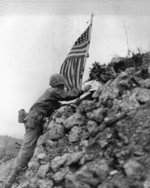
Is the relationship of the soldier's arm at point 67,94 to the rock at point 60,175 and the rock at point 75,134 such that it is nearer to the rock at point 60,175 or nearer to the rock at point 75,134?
the rock at point 75,134

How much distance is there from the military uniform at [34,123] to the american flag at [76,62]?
1119 mm

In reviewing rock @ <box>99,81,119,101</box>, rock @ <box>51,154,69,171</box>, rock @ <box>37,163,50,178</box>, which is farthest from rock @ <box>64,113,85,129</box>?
rock @ <box>37,163,50,178</box>

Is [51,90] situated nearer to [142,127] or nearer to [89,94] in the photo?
Answer: [89,94]

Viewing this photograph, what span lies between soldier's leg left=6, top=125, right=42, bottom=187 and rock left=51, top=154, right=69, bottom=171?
1947mm

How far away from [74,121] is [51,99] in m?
1.33

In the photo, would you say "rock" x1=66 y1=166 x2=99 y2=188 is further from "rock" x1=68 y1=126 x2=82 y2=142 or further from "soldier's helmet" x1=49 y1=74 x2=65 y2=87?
"soldier's helmet" x1=49 y1=74 x2=65 y2=87

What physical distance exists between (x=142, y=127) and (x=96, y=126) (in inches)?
55.6

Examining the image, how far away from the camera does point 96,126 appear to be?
1034 cm

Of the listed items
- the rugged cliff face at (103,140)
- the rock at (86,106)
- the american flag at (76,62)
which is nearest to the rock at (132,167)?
the rugged cliff face at (103,140)

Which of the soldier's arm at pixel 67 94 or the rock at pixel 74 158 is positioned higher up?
the soldier's arm at pixel 67 94

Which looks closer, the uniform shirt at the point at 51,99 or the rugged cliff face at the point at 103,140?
the rugged cliff face at the point at 103,140

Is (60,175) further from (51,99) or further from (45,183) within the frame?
(51,99)

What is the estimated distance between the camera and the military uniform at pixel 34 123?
38.8 feet

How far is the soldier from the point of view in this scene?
11.8 meters
